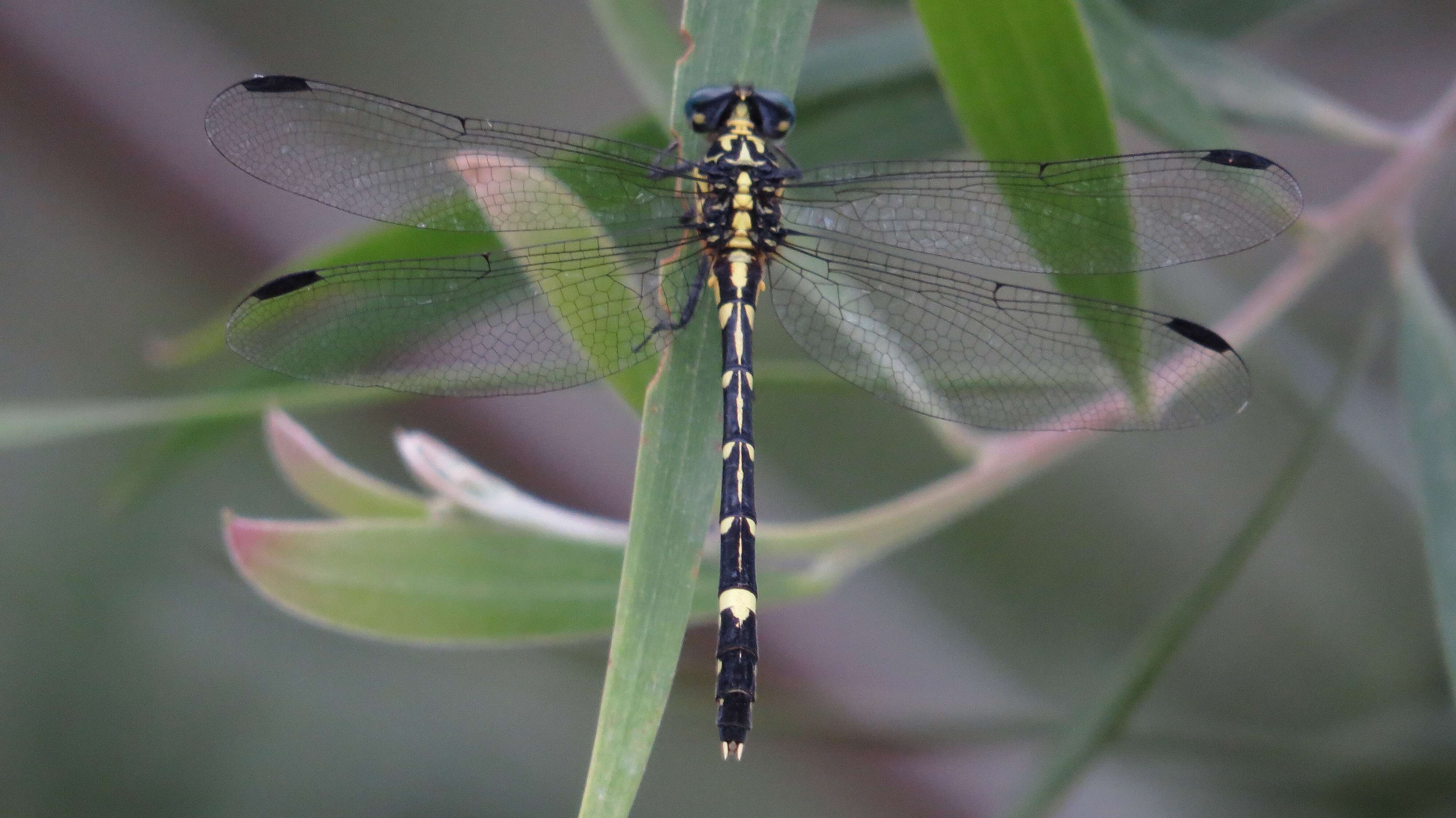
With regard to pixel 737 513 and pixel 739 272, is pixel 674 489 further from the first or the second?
pixel 739 272

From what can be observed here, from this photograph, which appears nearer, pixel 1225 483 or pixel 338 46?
pixel 1225 483

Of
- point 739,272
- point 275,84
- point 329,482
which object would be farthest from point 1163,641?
point 275,84

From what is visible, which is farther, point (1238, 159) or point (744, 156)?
point (744, 156)

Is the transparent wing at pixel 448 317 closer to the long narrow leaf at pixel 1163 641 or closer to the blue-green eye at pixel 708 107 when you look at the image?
the blue-green eye at pixel 708 107

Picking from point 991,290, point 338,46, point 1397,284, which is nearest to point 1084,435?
point 991,290

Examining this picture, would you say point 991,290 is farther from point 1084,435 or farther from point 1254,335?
point 1254,335

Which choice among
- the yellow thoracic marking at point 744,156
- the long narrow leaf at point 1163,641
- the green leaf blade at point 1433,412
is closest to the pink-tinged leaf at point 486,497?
the yellow thoracic marking at point 744,156

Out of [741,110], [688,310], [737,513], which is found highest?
[741,110]
